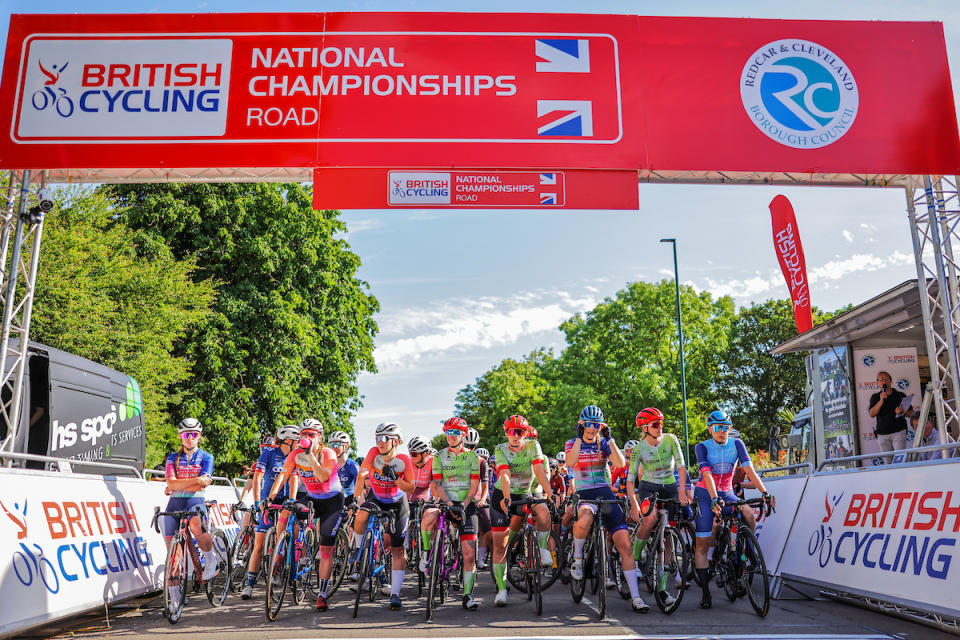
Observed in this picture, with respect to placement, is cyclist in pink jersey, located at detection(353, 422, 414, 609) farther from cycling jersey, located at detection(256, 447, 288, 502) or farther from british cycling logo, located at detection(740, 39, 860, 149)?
british cycling logo, located at detection(740, 39, 860, 149)

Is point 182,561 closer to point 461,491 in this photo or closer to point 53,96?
point 461,491

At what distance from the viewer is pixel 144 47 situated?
11.3 m

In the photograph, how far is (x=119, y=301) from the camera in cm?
2094

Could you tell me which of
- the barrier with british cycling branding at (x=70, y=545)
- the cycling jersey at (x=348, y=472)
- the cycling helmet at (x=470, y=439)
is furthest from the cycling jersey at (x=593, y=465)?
the barrier with british cycling branding at (x=70, y=545)

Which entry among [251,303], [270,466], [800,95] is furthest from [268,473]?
[251,303]

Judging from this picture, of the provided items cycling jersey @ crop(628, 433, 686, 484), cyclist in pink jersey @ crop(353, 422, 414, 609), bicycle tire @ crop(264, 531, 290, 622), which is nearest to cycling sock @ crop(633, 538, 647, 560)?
cycling jersey @ crop(628, 433, 686, 484)

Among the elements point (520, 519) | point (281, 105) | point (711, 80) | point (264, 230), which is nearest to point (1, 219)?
point (281, 105)

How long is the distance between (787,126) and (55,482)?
1017cm

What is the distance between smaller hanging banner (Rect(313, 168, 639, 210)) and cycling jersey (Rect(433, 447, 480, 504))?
3.65 m

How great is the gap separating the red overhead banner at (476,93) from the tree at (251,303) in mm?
13139

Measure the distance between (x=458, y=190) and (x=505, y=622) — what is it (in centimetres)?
574

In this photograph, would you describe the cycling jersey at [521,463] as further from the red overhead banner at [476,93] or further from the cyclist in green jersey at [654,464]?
the red overhead banner at [476,93]

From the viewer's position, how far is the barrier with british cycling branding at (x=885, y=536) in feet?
21.8

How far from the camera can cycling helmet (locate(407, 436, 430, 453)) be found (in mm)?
9180
